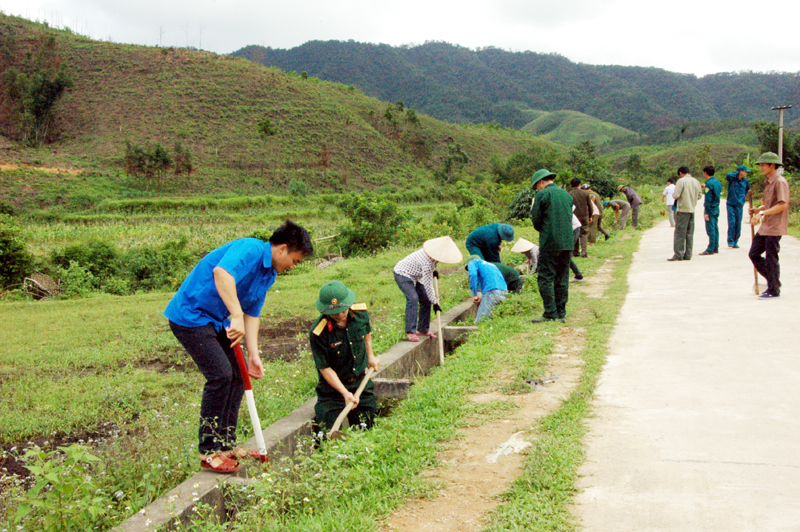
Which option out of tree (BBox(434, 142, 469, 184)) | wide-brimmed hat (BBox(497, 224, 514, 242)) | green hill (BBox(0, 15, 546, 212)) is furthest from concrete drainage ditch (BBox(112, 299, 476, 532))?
tree (BBox(434, 142, 469, 184))

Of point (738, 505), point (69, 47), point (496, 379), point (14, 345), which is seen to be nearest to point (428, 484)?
point (738, 505)

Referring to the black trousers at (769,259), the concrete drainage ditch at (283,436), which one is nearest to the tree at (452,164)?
the black trousers at (769,259)

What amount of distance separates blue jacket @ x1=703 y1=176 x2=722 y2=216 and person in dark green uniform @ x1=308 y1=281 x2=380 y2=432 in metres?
9.29

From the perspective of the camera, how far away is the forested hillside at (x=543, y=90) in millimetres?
152250

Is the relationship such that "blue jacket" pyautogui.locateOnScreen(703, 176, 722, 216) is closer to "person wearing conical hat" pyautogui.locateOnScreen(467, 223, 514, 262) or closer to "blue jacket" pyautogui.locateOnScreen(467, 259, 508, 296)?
"person wearing conical hat" pyautogui.locateOnScreen(467, 223, 514, 262)

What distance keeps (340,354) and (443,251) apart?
2370 mm

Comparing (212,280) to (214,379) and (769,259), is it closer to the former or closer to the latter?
(214,379)

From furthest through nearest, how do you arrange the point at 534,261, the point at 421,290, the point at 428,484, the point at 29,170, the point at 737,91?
the point at 737,91
the point at 29,170
the point at 534,261
the point at 421,290
the point at 428,484

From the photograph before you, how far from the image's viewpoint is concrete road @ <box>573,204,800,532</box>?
2.93 m

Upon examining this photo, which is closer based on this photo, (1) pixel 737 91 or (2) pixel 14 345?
(2) pixel 14 345

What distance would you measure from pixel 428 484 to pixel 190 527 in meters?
1.28

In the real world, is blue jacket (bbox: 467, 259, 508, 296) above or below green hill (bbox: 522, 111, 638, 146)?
below

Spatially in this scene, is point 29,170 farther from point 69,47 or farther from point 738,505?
point 738,505

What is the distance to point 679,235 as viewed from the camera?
11633 millimetres
